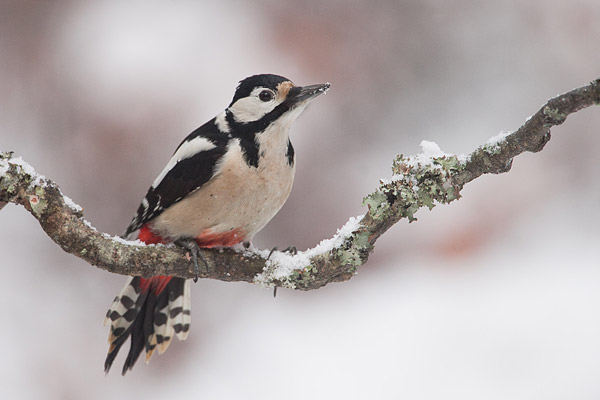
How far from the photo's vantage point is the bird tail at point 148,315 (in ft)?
8.40

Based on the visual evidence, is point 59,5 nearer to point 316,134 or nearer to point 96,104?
point 96,104

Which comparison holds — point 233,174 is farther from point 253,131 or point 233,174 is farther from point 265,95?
point 265,95

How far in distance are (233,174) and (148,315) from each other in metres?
0.78

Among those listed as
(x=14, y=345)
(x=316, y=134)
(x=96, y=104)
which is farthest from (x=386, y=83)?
(x=14, y=345)

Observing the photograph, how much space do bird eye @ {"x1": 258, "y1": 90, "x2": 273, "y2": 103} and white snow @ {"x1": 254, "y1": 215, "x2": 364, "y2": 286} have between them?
1.72ft

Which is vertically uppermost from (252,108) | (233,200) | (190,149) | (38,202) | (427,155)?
(252,108)

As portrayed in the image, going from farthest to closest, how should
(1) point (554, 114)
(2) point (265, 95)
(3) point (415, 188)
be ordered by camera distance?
(2) point (265, 95)
(3) point (415, 188)
(1) point (554, 114)

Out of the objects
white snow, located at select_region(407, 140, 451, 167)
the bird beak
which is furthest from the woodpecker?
white snow, located at select_region(407, 140, 451, 167)

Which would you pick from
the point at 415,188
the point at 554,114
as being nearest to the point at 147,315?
the point at 415,188

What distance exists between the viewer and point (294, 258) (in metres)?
2.01

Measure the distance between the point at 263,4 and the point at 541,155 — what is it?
60.1 inches

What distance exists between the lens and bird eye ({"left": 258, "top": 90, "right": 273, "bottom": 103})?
2.27 metres

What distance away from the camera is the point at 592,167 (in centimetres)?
325

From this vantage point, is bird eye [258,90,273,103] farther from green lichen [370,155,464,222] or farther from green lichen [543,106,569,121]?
green lichen [543,106,569,121]
